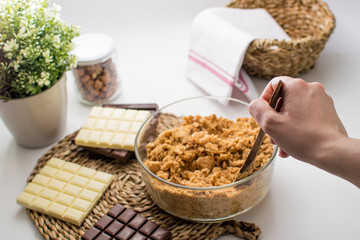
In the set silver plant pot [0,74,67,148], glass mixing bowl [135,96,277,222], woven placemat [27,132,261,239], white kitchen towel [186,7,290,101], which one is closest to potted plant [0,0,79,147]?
silver plant pot [0,74,67,148]

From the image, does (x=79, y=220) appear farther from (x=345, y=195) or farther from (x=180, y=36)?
(x=180, y=36)

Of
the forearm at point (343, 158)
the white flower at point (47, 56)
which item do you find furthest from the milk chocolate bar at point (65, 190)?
the forearm at point (343, 158)

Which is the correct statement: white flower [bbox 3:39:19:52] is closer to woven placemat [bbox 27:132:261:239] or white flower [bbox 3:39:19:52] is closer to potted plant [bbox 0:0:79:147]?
potted plant [bbox 0:0:79:147]

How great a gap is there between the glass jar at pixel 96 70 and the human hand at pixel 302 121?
28.7 inches

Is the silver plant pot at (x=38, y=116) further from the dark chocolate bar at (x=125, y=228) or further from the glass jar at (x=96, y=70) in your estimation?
the dark chocolate bar at (x=125, y=228)

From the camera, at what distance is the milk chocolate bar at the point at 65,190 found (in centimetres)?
112

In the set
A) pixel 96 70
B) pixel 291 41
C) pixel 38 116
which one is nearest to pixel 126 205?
pixel 38 116

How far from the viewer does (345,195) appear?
114cm

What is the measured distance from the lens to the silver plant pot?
123cm

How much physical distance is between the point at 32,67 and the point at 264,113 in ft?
2.25

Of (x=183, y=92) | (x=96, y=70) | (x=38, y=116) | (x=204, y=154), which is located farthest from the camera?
(x=183, y=92)

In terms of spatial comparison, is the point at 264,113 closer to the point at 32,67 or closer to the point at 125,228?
the point at 125,228

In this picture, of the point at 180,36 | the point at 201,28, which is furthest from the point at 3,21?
the point at 180,36

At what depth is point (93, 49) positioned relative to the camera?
1.44m
